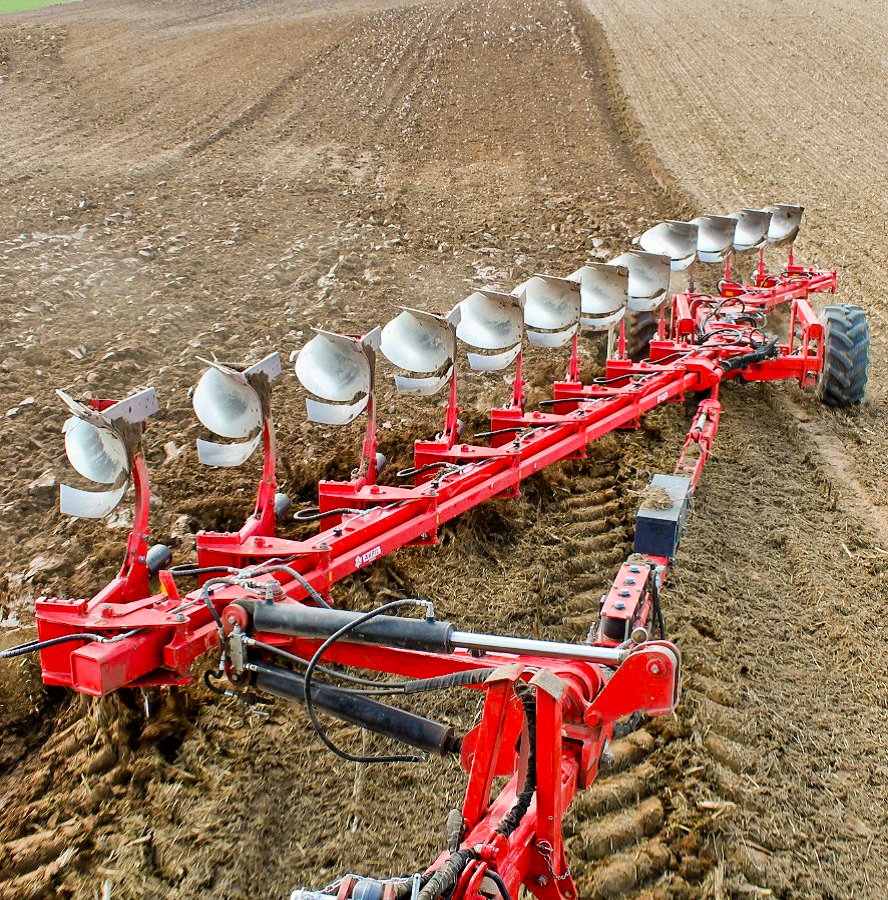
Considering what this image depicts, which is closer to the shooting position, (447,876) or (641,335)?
(447,876)

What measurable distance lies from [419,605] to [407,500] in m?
0.47

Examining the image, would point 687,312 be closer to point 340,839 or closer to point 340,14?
point 340,839

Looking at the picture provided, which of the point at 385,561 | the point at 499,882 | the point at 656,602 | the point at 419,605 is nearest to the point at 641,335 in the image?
the point at 385,561

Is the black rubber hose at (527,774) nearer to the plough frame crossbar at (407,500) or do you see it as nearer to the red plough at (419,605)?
the red plough at (419,605)

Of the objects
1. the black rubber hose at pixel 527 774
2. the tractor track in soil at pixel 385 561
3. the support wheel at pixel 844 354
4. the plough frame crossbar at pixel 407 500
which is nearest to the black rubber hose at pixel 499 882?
the black rubber hose at pixel 527 774

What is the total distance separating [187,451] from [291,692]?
11.2ft

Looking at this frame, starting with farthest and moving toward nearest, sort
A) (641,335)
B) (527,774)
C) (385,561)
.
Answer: (641,335), (385,561), (527,774)

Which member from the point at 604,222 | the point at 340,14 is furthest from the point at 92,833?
the point at 340,14

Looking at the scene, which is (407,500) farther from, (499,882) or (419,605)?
(499,882)

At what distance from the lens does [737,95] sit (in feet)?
60.7

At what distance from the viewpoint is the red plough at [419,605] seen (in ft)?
8.79

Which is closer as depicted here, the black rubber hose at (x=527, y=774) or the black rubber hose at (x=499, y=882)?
the black rubber hose at (x=499, y=882)

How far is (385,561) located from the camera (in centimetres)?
523

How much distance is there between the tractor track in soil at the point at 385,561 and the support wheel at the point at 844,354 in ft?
0.83
